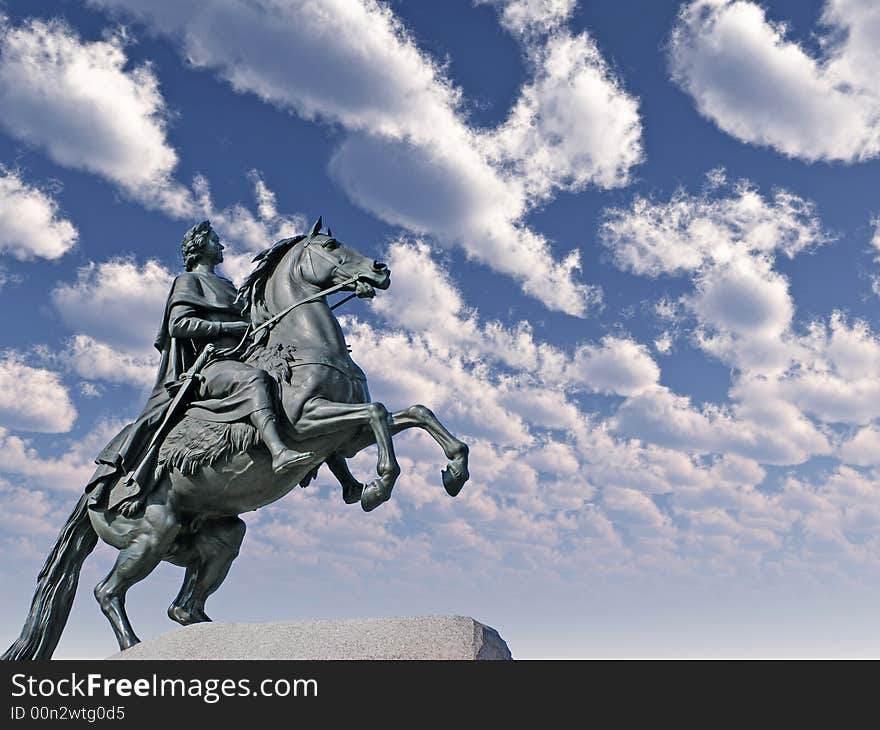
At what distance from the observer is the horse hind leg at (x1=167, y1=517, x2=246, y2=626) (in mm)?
8875

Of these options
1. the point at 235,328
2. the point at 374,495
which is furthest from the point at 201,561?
the point at 374,495

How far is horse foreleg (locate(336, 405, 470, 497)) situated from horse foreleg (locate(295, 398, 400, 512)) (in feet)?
0.41

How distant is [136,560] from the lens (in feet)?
27.5

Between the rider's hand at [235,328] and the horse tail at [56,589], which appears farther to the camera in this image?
the rider's hand at [235,328]

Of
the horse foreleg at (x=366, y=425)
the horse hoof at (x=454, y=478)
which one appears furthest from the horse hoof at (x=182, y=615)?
the horse hoof at (x=454, y=478)

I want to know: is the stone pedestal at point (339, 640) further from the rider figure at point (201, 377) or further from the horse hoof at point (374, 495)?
the rider figure at point (201, 377)

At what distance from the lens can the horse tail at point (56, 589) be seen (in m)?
8.66

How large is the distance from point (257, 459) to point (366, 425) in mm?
1016

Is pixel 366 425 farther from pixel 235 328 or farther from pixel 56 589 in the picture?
pixel 56 589

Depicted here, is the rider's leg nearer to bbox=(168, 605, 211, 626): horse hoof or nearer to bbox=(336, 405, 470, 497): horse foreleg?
bbox=(336, 405, 470, 497): horse foreleg
